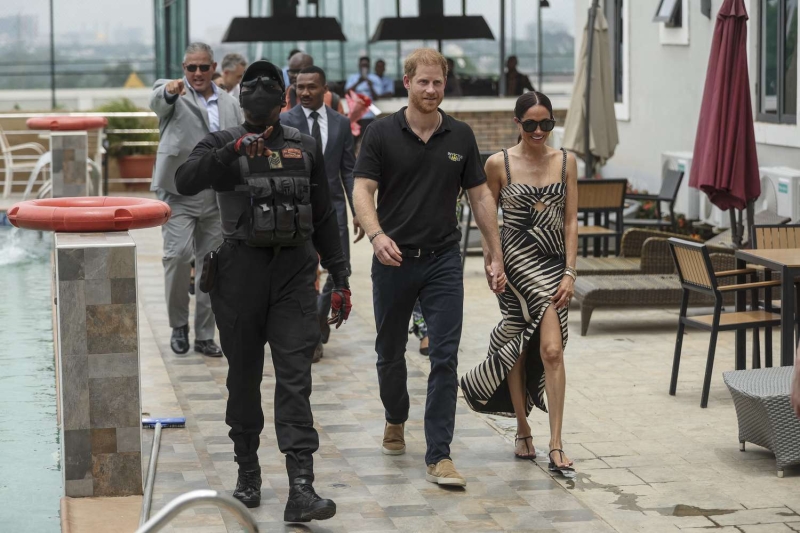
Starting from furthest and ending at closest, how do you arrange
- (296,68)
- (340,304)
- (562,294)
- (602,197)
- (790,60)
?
(790,60) < (602,197) < (296,68) < (562,294) < (340,304)

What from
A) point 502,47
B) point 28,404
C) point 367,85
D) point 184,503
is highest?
point 502,47

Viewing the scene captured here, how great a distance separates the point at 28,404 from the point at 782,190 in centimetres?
700

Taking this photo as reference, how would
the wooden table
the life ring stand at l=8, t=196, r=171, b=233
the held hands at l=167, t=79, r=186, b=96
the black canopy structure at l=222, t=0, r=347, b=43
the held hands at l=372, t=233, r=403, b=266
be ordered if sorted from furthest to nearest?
the black canopy structure at l=222, t=0, r=347, b=43 < the held hands at l=167, t=79, r=186, b=96 < the wooden table < the held hands at l=372, t=233, r=403, b=266 < the life ring stand at l=8, t=196, r=171, b=233

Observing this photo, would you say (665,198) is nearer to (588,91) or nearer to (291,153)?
(588,91)

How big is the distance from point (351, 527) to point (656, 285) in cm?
545

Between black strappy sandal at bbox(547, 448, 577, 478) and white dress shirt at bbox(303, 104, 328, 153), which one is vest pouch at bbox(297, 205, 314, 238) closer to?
black strappy sandal at bbox(547, 448, 577, 478)

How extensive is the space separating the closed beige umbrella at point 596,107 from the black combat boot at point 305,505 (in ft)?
33.1

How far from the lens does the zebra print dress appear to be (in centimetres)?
657

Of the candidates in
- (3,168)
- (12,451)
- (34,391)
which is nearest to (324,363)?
(34,391)

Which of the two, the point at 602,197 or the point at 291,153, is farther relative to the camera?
the point at 602,197

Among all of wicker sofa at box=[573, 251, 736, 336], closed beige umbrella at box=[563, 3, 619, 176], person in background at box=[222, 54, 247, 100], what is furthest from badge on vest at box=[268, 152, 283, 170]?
closed beige umbrella at box=[563, 3, 619, 176]

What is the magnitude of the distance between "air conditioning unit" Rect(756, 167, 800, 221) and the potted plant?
37.6 feet

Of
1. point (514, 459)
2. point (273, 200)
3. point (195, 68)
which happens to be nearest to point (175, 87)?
point (195, 68)

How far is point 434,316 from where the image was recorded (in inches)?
250
